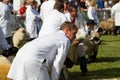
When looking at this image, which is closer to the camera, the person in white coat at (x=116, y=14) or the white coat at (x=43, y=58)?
the white coat at (x=43, y=58)

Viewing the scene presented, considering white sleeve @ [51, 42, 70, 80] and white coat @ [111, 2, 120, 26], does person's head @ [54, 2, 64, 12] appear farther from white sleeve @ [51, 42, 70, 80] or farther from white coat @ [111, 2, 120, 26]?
white coat @ [111, 2, 120, 26]

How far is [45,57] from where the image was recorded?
22.6 feet

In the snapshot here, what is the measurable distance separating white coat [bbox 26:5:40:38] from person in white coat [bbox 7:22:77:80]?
362 inches

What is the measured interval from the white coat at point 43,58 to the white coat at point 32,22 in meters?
9.21

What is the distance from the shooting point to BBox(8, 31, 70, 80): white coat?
22.4 ft

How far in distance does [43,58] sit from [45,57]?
0.11ft

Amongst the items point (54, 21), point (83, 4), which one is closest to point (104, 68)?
point (54, 21)

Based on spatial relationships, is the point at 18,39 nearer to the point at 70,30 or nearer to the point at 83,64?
the point at 83,64

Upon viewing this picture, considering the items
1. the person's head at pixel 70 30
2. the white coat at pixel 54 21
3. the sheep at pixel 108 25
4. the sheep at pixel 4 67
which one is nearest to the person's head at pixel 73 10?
the white coat at pixel 54 21

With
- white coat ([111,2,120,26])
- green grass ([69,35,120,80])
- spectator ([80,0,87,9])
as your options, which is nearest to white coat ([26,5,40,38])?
green grass ([69,35,120,80])

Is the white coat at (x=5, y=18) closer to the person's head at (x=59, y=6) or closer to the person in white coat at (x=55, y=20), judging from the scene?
the person in white coat at (x=55, y=20)

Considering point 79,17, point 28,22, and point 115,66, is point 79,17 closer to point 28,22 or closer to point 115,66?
point 115,66

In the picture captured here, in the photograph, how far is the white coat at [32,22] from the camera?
16.2 metres

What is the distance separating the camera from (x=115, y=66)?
13.0 meters
